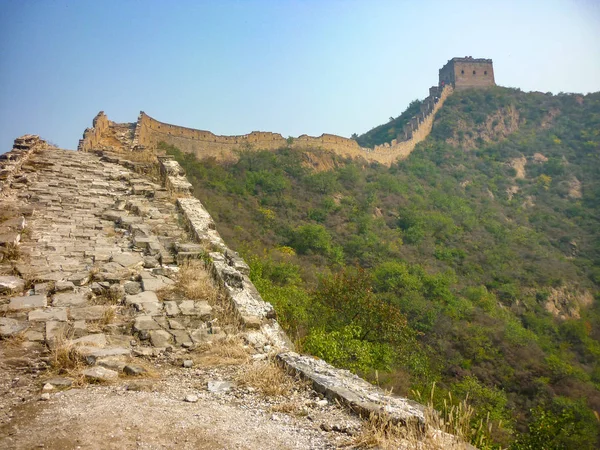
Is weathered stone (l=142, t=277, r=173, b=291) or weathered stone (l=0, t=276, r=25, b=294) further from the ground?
weathered stone (l=0, t=276, r=25, b=294)

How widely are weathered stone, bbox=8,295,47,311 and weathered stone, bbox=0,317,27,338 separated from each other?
0.78ft

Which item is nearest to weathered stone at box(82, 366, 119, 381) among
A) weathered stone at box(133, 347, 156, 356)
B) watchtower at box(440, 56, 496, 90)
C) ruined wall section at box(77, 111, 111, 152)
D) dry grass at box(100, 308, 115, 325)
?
weathered stone at box(133, 347, 156, 356)

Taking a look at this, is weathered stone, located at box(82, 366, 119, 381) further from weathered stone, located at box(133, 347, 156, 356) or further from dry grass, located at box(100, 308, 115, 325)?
dry grass, located at box(100, 308, 115, 325)

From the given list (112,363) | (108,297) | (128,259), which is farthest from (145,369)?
(128,259)

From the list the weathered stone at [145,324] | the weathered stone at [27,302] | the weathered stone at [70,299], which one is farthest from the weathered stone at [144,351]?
the weathered stone at [27,302]

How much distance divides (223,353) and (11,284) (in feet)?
7.27

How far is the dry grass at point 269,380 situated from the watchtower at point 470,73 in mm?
50595

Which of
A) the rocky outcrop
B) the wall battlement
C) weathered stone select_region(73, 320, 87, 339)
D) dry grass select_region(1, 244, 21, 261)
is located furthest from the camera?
the wall battlement

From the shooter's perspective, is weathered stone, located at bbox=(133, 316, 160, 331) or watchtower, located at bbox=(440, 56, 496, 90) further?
watchtower, located at bbox=(440, 56, 496, 90)

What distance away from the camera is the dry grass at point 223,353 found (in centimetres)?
319

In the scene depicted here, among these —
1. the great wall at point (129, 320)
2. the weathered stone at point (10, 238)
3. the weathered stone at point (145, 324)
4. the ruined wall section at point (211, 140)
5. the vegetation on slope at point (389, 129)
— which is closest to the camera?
the great wall at point (129, 320)

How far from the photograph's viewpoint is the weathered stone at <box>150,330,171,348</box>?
11.1 ft

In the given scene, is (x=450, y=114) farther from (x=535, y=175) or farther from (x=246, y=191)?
(x=246, y=191)

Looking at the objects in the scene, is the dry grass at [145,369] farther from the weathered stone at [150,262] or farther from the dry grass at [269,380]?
the weathered stone at [150,262]
